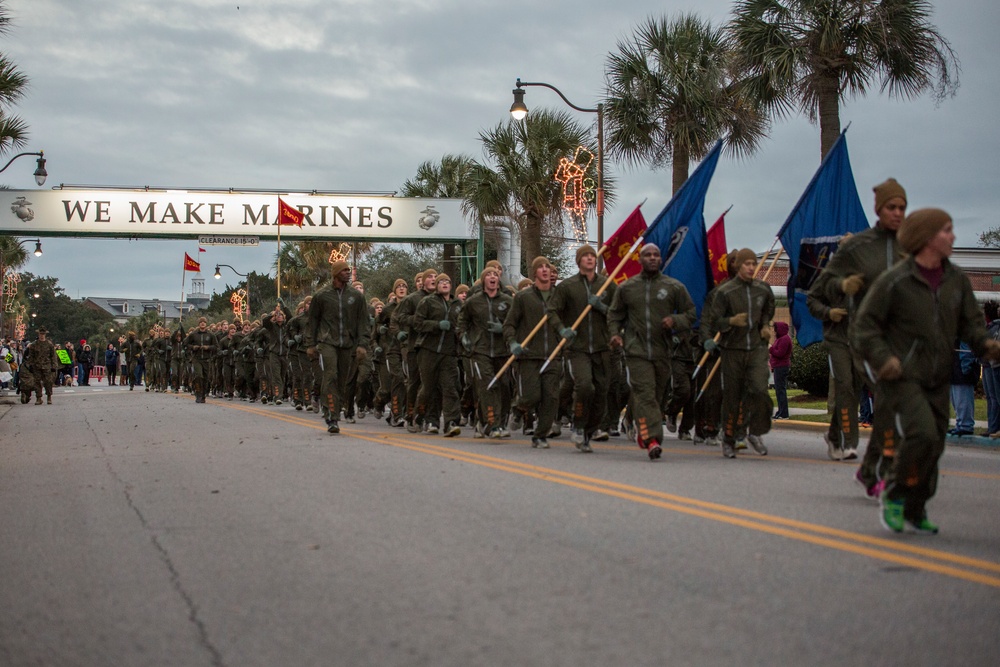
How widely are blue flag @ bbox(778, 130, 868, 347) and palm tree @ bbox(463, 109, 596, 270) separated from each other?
19.0 metres

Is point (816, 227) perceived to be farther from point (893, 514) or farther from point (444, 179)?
point (444, 179)

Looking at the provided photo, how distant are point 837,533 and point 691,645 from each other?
7.75 ft

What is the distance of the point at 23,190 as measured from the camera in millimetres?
39875

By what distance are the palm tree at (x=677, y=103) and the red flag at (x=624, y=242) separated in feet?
39.4

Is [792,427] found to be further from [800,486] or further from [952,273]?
[952,273]

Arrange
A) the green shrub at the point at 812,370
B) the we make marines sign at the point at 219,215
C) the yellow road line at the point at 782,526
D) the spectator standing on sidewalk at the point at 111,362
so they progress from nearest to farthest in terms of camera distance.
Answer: the yellow road line at the point at 782,526 < the green shrub at the point at 812,370 < the we make marines sign at the point at 219,215 < the spectator standing on sidewalk at the point at 111,362

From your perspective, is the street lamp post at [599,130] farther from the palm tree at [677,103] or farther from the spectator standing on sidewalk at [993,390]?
the spectator standing on sidewalk at [993,390]

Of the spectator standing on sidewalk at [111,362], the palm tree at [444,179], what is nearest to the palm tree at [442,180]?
the palm tree at [444,179]

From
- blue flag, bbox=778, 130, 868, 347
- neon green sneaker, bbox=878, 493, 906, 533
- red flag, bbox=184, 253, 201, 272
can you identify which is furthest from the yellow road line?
red flag, bbox=184, 253, 201, 272

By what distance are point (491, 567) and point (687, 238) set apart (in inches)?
343

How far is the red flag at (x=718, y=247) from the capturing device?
51.0 ft

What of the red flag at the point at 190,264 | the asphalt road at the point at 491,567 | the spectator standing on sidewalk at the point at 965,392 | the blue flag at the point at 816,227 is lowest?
the asphalt road at the point at 491,567

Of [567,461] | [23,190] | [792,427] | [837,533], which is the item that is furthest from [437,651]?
[23,190]

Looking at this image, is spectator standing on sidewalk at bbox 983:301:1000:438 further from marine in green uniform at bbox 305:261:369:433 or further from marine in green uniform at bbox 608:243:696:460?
marine in green uniform at bbox 305:261:369:433
